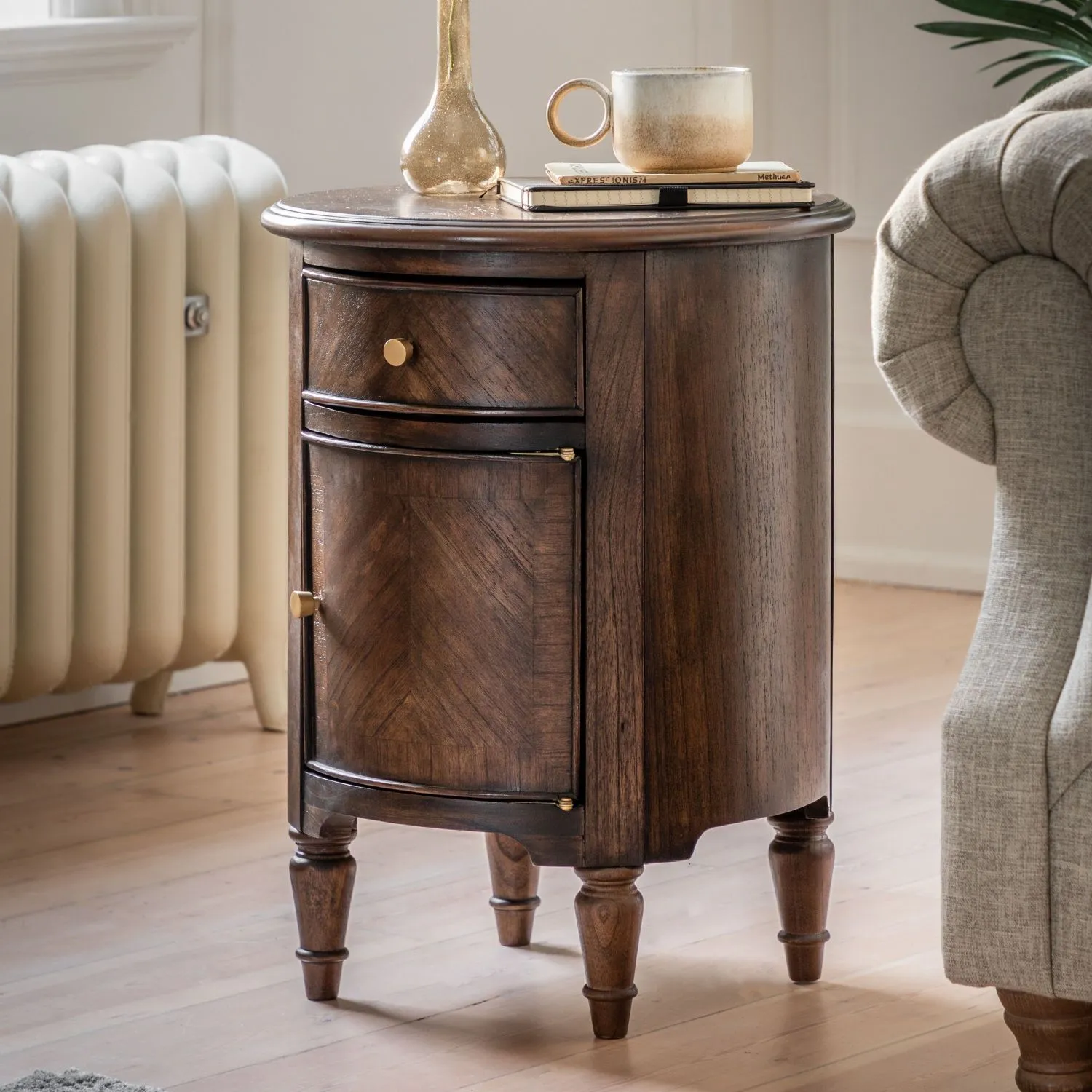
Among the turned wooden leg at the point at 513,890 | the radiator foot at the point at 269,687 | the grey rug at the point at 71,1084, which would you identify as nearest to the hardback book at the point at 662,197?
the turned wooden leg at the point at 513,890

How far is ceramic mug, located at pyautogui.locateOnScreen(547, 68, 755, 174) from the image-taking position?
68.8 inches

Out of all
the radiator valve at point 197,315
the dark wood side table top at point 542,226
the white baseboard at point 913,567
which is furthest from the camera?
the white baseboard at point 913,567

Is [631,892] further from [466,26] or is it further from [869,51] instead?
[869,51]

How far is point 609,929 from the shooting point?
1.71 metres

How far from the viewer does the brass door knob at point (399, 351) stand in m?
1.65

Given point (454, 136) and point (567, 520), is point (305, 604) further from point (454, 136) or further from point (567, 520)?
point (454, 136)

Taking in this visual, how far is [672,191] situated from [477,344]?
21cm

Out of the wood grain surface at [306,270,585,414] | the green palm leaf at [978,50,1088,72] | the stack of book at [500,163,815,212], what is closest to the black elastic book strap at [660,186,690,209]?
the stack of book at [500,163,815,212]

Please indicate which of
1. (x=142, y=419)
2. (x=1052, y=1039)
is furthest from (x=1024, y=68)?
(x=1052, y=1039)

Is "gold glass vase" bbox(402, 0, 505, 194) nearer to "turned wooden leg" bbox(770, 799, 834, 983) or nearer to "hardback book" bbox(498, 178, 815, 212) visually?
"hardback book" bbox(498, 178, 815, 212)

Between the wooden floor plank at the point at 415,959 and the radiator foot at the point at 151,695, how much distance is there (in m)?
0.15

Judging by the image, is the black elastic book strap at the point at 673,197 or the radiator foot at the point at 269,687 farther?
the radiator foot at the point at 269,687

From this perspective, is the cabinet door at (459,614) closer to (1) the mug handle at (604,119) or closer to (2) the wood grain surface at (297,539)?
(2) the wood grain surface at (297,539)

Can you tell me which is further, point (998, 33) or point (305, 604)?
point (998, 33)
